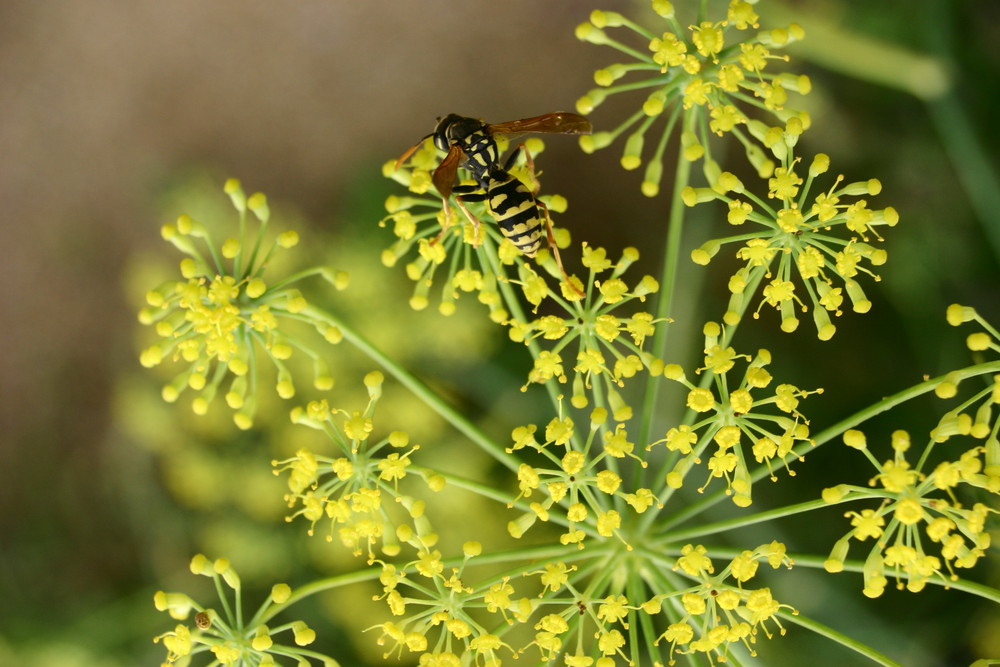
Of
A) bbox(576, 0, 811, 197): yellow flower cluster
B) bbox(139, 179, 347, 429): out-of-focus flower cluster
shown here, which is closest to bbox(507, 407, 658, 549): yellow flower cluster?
bbox(139, 179, 347, 429): out-of-focus flower cluster

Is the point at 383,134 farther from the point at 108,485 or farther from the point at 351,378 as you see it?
the point at 108,485

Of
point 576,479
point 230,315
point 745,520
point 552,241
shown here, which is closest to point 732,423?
point 745,520

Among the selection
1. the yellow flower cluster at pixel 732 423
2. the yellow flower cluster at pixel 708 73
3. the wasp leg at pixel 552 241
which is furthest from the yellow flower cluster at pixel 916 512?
the yellow flower cluster at pixel 708 73

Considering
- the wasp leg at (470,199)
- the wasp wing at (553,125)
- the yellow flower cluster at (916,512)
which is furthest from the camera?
the wasp wing at (553,125)

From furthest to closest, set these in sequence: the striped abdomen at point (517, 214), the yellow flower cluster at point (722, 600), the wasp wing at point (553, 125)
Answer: the wasp wing at point (553, 125), the striped abdomen at point (517, 214), the yellow flower cluster at point (722, 600)

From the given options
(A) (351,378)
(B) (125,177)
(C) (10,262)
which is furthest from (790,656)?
(C) (10,262)

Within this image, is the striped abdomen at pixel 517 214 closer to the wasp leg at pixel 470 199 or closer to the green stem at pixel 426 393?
the wasp leg at pixel 470 199
